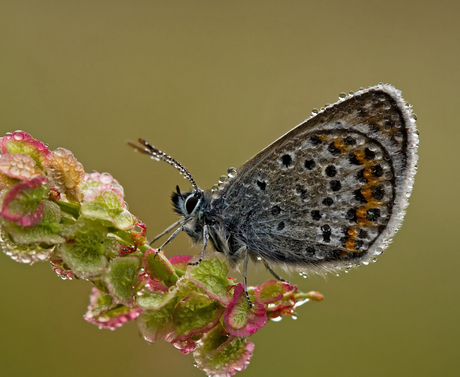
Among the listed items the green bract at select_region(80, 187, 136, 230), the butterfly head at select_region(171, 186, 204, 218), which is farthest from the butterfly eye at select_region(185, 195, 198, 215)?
the green bract at select_region(80, 187, 136, 230)

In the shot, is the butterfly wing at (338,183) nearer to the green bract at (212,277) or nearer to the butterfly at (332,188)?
the butterfly at (332,188)

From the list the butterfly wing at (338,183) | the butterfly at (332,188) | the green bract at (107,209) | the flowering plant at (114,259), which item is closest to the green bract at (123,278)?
the flowering plant at (114,259)

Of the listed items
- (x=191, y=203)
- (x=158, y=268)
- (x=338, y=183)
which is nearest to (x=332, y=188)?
(x=338, y=183)

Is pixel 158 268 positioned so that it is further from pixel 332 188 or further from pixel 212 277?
pixel 332 188

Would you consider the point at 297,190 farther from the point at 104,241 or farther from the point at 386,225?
the point at 104,241

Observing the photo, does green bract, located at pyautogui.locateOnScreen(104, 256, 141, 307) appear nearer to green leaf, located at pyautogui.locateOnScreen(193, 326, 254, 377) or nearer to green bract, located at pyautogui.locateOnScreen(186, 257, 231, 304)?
green bract, located at pyautogui.locateOnScreen(186, 257, 231, 304)
